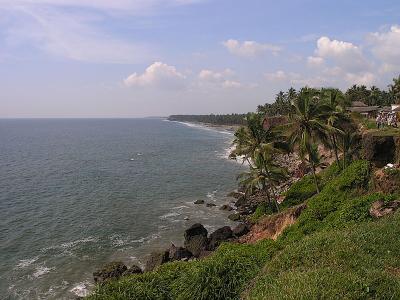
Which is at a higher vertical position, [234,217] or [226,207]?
[226,207]

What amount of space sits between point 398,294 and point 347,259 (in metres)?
4.12

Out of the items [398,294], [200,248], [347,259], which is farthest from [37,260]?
[398,294]

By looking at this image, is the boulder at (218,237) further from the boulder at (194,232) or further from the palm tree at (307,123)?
the palm tree at (307,123)

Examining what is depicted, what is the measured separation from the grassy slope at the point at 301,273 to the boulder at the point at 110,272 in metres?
10.8

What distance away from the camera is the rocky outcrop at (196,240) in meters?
40.7

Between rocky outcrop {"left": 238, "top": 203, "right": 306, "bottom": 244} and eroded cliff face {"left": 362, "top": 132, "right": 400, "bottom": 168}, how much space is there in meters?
7.61

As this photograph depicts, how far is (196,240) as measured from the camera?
41875 millimetres

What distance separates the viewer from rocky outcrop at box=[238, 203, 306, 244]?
120 ft

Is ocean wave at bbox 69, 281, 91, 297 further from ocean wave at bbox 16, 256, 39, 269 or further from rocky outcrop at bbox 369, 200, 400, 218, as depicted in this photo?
rocky outcrop at bbox 369, 200, 400, 218

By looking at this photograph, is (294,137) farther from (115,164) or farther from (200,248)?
(115,164)

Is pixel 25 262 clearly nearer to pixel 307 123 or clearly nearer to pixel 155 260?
pixel 155 260

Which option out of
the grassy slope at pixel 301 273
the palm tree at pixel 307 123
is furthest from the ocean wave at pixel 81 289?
the palm tree at pixel 307 123

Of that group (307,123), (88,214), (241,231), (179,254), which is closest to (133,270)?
(179,254)

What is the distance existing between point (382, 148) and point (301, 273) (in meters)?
23.1
